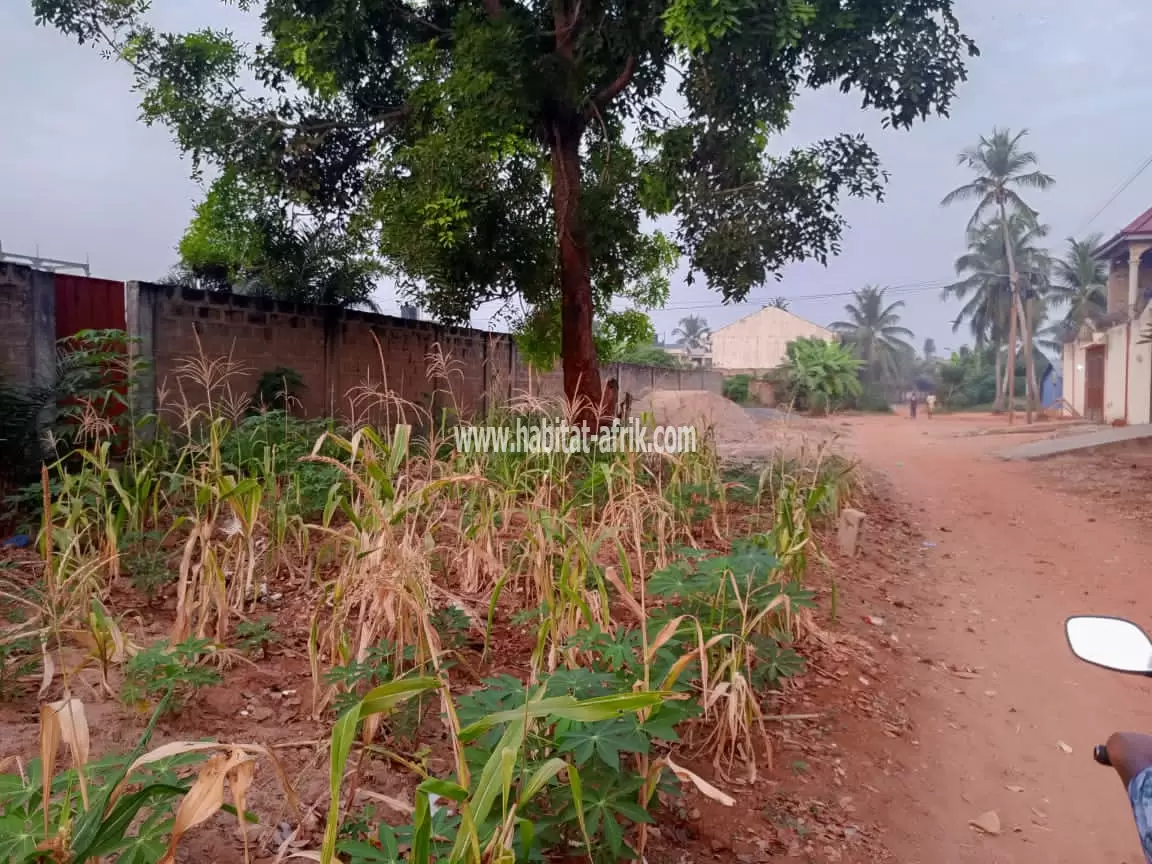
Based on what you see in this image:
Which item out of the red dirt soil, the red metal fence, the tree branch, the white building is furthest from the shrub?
the white building

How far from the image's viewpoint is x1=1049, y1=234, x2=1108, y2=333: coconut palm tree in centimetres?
2781

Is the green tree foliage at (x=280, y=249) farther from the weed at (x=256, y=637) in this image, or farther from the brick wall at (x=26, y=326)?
the weed at (x=256, y=637)

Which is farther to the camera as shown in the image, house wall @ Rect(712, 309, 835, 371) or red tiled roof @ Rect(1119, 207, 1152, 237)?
house wall @ Rect(712, 309, 835, 371)

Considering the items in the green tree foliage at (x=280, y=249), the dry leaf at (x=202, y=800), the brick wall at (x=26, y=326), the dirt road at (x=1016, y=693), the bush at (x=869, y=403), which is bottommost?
the dirt road at (x=1016, y=693)

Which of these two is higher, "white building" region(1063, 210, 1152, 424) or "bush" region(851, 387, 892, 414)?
"white building" region(1063, 210, 1152, 424)

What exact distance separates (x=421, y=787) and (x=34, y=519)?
3916mm

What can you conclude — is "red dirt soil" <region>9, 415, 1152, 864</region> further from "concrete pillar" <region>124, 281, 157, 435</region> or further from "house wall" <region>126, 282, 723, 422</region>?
"concrete pillar" <region>124, 281, 157, 435</region>

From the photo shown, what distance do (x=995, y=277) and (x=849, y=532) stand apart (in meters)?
34.9

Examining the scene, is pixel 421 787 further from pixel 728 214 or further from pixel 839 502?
pixel 728 214

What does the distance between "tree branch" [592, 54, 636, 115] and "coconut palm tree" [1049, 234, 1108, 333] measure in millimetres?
25242

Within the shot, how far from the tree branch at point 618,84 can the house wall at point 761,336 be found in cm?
4522

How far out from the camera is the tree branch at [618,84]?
21.1ft

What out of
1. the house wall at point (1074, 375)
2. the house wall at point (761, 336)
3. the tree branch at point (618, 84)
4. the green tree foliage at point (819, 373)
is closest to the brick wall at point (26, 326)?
the tree branch at point (618, 84)

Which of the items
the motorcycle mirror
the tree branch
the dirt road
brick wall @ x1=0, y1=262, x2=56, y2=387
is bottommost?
the dirt road
